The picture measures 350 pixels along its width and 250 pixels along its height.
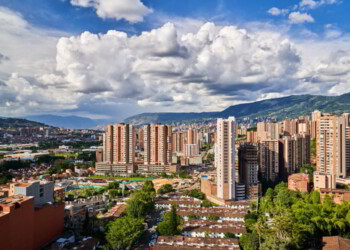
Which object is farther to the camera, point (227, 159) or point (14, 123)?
point (14, 123)

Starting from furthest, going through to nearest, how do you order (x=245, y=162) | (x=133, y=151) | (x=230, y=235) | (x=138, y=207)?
(x=133, y=151), (x=245, y=162), (x=138, y=207), (x=230, y=235)

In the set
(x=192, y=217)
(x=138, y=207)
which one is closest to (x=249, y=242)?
(x=192, y=217)

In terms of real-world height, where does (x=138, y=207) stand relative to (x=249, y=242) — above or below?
above

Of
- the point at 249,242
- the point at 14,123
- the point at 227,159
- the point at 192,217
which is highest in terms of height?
the point at 14,123

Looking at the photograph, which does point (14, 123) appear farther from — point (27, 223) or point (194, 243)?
point (194, 243)

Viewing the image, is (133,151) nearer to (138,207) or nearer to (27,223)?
(138,207)

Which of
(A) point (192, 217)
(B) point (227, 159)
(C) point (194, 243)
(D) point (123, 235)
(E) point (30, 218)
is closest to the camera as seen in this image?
(E) point (30, 218)

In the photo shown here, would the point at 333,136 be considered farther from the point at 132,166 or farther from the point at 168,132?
the point at 132,166

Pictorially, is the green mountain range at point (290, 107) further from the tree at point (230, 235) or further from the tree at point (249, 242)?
the tree at point (249, 242)

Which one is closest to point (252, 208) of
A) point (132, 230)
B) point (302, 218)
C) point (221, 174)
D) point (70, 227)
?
point (221, 174)
